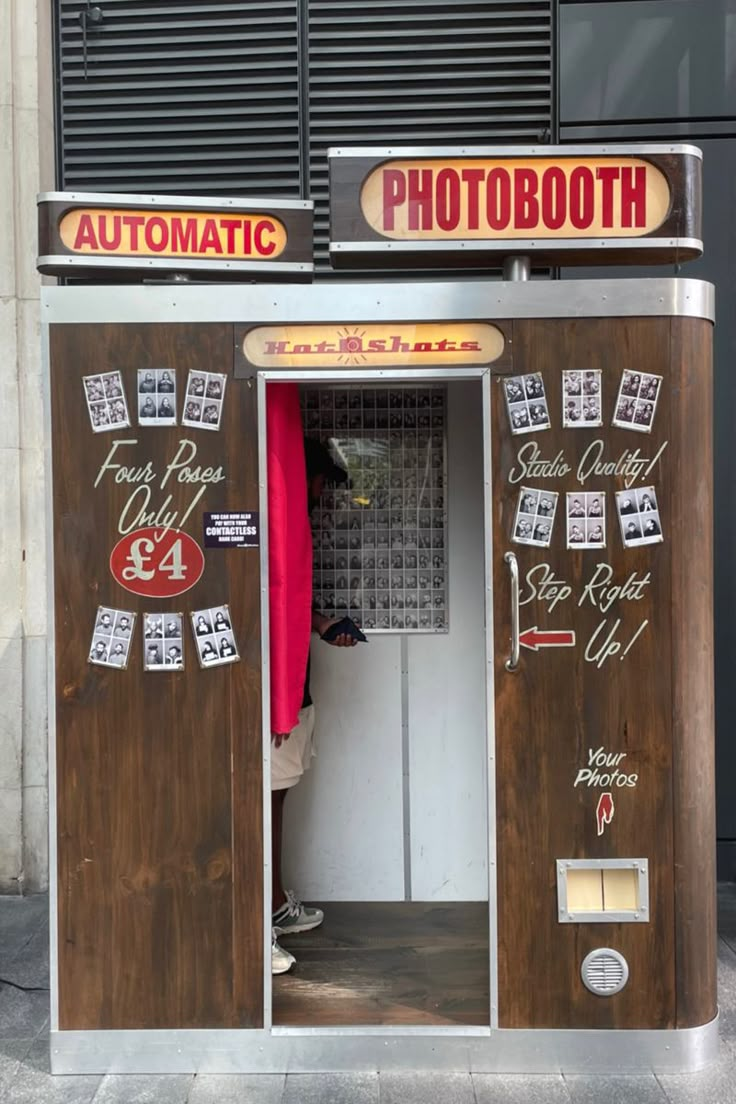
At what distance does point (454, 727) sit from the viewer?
4.55 metres

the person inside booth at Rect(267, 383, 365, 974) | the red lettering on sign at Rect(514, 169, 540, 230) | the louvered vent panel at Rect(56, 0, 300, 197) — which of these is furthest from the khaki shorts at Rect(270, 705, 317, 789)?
the louvered vent panel at Rect(56, 0, 300, 197)

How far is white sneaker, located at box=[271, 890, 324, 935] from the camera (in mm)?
4336

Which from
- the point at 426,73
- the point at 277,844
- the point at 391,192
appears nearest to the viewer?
the point at 391,192

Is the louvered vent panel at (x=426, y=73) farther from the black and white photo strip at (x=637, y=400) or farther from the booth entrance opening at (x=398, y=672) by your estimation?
the black and white photo strip at (x=637, y=400)

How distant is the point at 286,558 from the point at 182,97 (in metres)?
3.41

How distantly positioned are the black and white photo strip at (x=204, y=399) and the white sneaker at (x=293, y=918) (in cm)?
226

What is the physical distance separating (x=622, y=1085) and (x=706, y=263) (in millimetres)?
4116

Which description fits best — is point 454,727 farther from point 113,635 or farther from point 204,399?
point 204,399

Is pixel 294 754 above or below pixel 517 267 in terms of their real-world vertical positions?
below

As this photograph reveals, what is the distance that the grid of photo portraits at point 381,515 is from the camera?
4562 millimetres

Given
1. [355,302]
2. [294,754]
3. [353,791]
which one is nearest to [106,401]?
[355,302]

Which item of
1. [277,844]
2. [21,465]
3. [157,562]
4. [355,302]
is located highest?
[355,302]

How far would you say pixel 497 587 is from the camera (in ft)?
11.1

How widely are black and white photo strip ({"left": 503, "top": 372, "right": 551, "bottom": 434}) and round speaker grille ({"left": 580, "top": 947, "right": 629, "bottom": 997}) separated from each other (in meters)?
1.83
